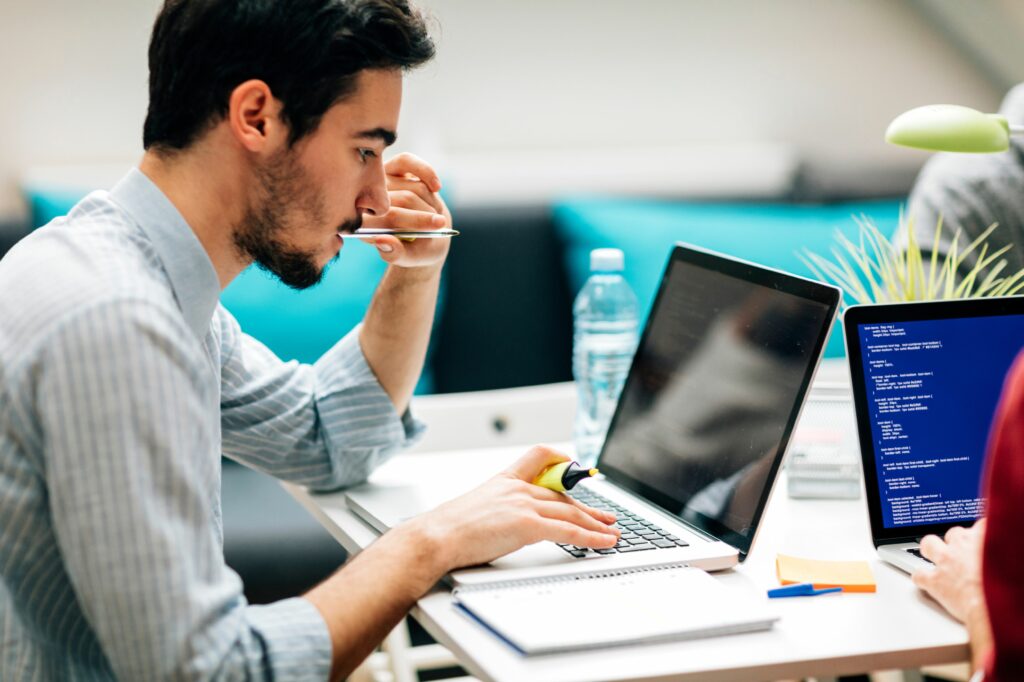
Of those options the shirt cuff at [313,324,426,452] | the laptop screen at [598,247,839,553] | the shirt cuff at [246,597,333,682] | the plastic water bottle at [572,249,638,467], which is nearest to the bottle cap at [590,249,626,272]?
Result: the plastic water bottle at [572,249,638,467]

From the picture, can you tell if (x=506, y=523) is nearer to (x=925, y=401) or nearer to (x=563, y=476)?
(x=563, y=476)

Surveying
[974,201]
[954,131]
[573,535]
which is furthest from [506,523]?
[974,201]

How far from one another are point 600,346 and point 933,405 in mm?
874

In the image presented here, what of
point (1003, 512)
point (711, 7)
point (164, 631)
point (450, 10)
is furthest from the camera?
point (711, 7)

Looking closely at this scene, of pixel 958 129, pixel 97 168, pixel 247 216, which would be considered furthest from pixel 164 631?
pixel 97 168

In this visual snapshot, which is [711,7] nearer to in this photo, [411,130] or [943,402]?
[411,130]

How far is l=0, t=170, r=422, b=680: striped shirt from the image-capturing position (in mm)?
851

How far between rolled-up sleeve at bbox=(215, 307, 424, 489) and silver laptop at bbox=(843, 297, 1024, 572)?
56 cm

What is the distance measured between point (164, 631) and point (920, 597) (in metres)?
0.65

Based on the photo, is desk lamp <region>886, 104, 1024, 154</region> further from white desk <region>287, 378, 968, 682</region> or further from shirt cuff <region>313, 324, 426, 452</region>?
shirt cuff <region>313, 324, 426, 452</region>

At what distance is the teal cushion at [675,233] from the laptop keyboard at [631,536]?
1.21m

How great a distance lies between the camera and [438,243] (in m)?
1.42

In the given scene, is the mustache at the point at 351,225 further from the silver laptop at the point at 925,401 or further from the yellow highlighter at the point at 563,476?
the silver laptop at the point at 925,401

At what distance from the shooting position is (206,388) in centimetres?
96
